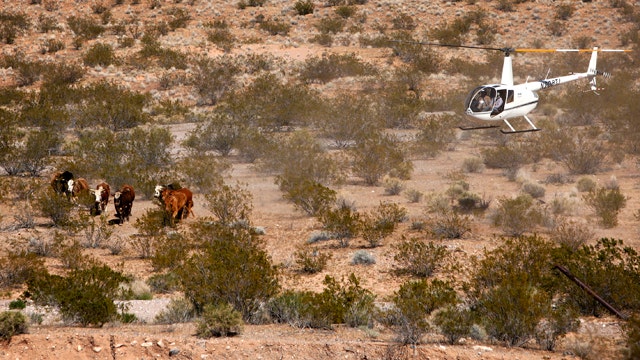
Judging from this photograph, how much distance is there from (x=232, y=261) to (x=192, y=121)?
22859 millimetres

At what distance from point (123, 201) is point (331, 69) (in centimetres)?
2403

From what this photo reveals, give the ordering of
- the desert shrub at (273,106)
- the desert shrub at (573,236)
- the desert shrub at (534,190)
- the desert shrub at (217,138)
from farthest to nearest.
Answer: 1. the desert shrub at (273,106)
2. the desert shrub at (217,138)
3. the desert shrub at (534,190)
4. the desert shrub at (573,236)

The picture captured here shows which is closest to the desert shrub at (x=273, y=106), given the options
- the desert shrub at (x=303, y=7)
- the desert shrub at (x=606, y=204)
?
the desert shrub at (x=606, y=204)

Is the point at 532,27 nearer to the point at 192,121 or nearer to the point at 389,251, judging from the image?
the point at 192,121

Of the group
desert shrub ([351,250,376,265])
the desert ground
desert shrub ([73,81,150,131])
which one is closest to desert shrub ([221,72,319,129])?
the desert ground

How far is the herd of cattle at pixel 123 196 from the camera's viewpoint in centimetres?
1895

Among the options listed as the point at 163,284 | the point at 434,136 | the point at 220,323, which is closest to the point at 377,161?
the point at 434,136

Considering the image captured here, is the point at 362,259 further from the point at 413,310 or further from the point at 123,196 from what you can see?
the point at 123,196

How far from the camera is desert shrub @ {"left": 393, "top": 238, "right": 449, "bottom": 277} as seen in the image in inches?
607

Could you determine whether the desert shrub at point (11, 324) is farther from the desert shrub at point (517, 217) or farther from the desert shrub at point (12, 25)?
the desert shrub at point (12, 25)

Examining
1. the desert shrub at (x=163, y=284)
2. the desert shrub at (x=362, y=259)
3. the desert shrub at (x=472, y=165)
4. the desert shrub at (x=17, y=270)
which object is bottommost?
the desert shrub at (x=472, y=165)

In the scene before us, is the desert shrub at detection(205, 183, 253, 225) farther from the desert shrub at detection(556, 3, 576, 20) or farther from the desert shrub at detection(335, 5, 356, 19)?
the desert shrub at detection(556, 3, 576, 20)

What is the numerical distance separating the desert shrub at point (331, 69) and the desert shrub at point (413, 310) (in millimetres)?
29812

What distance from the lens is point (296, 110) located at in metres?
32.8
